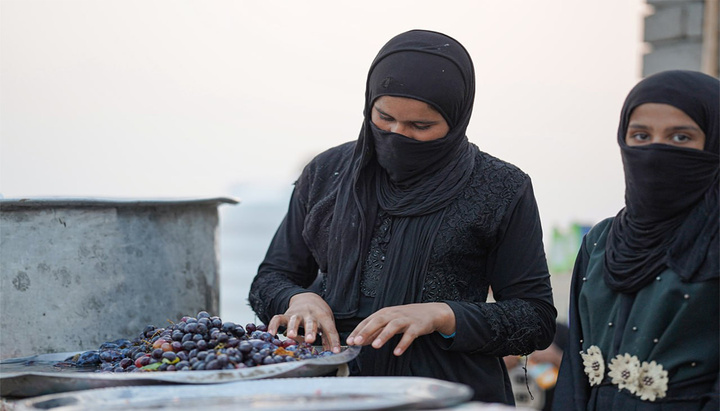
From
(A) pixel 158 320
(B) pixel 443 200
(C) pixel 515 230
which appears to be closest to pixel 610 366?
(C) pixel 515 230

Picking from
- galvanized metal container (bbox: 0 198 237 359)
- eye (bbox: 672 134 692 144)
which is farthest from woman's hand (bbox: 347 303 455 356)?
galvanized metal container (bbox: 0 198 237 359)

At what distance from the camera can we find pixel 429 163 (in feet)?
8.20

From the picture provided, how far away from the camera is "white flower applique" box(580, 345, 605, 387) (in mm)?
2140

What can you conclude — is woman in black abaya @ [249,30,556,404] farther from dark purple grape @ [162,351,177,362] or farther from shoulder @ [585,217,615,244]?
dark purple grape @ [162,351,177,362]

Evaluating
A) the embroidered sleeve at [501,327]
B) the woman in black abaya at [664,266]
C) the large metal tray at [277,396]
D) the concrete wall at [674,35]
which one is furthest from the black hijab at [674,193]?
the concrete wall at [674,35]

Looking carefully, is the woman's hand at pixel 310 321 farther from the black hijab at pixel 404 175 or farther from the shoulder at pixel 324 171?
the shoulder at pixel 324 171

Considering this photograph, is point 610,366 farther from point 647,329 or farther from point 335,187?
point 335,187

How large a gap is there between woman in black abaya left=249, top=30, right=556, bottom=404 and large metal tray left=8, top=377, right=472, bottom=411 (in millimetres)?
646

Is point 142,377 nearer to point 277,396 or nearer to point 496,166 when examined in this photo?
point 277,396

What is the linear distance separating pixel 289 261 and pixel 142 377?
105cm

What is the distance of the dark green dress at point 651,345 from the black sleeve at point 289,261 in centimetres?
94

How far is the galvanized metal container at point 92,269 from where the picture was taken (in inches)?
114

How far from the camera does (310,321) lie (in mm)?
2289

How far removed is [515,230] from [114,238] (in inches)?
57.0
